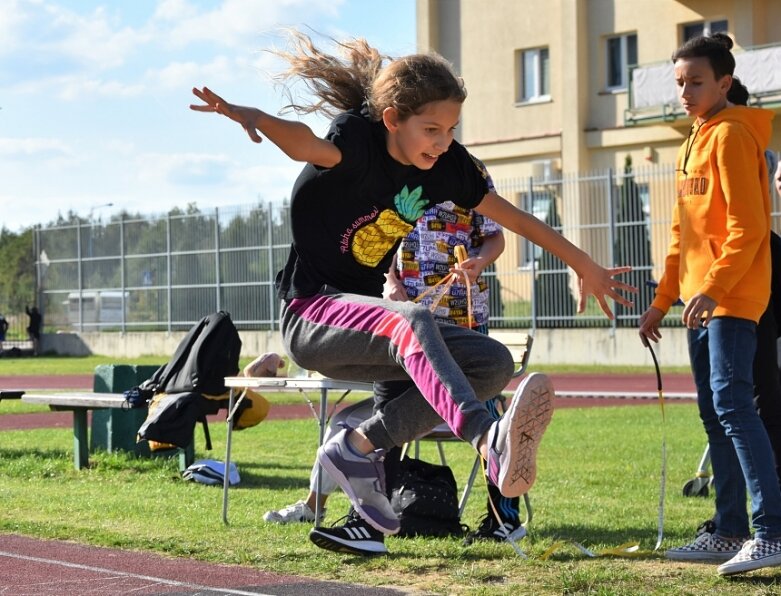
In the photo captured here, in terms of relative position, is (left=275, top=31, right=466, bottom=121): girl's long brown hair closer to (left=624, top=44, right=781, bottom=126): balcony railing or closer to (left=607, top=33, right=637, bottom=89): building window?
(left=624, top=44, right=781, bottom=126): balcony railing

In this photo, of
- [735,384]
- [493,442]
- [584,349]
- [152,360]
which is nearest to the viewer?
[493,442]

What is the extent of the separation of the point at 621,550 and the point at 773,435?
859 millimetres

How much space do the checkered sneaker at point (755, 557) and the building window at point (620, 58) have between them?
32.4 metres

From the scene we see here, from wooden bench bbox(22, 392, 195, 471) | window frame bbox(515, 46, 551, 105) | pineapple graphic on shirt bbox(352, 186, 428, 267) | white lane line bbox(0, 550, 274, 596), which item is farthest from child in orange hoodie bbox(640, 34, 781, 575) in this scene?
window frame bbox(515, 46, 551, 105)

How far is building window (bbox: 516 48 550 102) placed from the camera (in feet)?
125

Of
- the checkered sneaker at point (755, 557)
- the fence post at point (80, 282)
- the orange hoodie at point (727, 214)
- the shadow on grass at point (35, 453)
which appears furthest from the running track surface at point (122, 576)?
the fence post at point (80, 282)

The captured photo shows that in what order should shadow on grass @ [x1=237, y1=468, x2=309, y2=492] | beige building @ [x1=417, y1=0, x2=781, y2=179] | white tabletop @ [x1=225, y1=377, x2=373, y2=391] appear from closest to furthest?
white tabletop @ [x1=225, y1=377, x2=373, y2=391] < shadow on grass @ [x1=237, y1=468, x2=309, y2=492] < beige building @ [x1=417, y1=0, x2=781, y2=179]

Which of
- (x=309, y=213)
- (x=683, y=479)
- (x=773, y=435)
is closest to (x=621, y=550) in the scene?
(x=773, y=435)

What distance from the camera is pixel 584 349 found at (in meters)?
27.2

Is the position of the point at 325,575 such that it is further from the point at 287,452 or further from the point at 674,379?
the point at 674,379

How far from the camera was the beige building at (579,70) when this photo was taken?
34.1 metres

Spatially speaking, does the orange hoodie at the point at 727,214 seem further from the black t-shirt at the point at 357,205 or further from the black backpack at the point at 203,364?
the black backpack at the point at 203,364

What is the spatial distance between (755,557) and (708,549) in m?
0.58

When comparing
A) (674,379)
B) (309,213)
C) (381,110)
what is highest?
(381,110)
